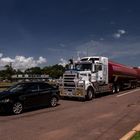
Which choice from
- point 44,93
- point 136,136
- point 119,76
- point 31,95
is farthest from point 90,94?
point 136,136

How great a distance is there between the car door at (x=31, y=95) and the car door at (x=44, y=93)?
0.32m

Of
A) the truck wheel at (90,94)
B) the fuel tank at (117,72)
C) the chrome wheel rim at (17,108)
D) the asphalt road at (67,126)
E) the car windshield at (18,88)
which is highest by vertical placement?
the fuel tank at (117,72)

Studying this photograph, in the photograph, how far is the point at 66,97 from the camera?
81.0 feet

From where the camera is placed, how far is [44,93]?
16.6 meters

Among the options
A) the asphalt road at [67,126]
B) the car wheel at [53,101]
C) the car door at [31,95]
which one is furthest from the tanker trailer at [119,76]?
the asphalt road at [67,126]

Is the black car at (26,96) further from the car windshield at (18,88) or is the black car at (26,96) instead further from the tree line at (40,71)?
the tree line at (40,71)

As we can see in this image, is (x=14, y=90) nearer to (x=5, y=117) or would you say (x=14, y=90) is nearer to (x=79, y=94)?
(x=5, y=117)

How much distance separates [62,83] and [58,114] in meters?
9.34

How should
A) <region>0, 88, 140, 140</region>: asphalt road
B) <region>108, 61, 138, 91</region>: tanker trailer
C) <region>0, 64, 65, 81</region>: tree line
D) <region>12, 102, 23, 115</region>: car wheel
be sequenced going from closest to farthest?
<region>0, 88, 140, 140</region>: asphalt road < <region>12, 102, 23, 115</region>: car wheel < <region>108, 61, 138, 91</region>: tanker trailer < <region>0, 64, 65, 81</region>: tree line

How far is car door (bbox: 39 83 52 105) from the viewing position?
53.6 ft

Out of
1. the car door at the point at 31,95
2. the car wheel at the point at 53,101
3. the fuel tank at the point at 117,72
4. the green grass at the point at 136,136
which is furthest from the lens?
the fuel tank at the point at 117,72

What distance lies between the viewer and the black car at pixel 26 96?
1404cm

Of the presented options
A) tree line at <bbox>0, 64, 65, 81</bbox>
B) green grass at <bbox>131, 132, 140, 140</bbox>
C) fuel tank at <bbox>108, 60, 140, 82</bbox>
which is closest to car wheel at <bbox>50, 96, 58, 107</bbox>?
green grass at <bbox>131, 132, 140, 140</bbox>

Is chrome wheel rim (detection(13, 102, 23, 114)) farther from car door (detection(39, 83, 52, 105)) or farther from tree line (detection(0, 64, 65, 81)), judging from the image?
tree line (detection(0, 64, 65, 81))
